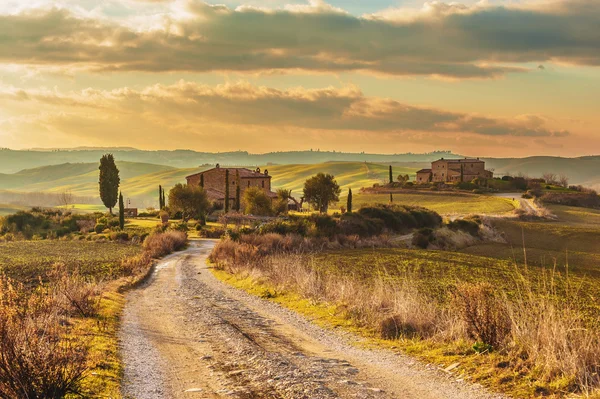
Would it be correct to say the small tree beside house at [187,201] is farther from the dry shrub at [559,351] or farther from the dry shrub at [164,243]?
the dry shrub at [559,351]

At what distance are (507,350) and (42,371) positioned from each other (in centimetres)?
964

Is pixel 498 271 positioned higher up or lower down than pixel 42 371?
lower down

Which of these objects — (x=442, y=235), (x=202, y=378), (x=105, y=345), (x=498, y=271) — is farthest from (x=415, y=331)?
(x=442, y=235)

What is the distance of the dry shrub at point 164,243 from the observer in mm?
49375

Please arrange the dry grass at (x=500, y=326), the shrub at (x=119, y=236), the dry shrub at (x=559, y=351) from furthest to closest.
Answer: the shrub at (x=119, y=236), the dry grass at (x=500, y=326), the dry shrub at (x=559, y=351)

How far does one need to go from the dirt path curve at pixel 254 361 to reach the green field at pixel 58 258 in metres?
9.15

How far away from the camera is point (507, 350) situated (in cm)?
1278

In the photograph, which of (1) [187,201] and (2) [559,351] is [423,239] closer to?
(1) [187,201]

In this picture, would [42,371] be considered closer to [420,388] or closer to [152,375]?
[152,375]

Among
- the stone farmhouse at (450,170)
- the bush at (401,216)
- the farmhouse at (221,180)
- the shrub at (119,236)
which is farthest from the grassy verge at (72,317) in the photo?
the stone farmhouse at (450,170)

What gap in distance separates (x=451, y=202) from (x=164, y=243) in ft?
211

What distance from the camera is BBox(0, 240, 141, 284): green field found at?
111 feet

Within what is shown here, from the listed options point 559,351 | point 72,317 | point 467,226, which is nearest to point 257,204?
point 467,226

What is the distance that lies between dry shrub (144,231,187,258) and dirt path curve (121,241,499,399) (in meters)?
27.3
